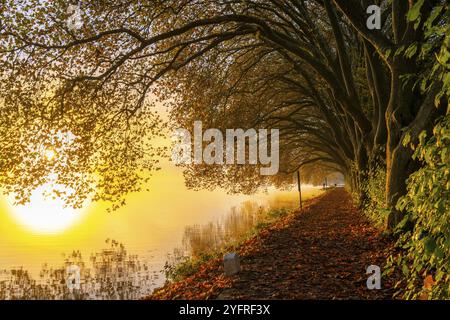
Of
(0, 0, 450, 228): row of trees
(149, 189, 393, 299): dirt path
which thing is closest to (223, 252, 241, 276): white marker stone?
(149, 189, 393, 299): dirt path

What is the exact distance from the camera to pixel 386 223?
12.0 meters

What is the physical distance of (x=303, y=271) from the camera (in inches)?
384

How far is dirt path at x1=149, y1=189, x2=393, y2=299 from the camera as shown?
802 centimetres

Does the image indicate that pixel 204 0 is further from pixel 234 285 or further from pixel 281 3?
pixel 234 285

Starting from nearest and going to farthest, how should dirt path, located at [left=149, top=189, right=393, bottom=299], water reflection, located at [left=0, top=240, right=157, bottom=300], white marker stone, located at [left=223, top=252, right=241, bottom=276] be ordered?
1. dirt path, located at [left=149, top=189, right=393, bottom=299]
2. white marker stone, located at [left=223, top=252, right=241, bottom=276]
3. water reflection, located at [left=0, top=240, right=157, bottom=300]

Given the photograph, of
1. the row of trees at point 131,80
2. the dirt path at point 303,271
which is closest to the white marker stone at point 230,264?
the dirt path at point 303,271

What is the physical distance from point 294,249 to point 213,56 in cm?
1036

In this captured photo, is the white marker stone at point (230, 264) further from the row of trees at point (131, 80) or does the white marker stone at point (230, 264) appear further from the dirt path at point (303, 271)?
the row of trees at point (131, 80)

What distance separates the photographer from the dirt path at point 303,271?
26.3 feet

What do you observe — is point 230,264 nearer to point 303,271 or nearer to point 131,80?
point 303,271

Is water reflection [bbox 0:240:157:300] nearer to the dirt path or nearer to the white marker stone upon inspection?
the dirt path

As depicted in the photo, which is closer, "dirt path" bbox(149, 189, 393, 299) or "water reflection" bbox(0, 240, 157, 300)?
"dirt path" bbox(149, 189, 393, 299)

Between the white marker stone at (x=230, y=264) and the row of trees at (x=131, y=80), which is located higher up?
the row of trees at (x=131, y=80)

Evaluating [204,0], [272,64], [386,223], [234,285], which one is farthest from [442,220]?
[272,64]
